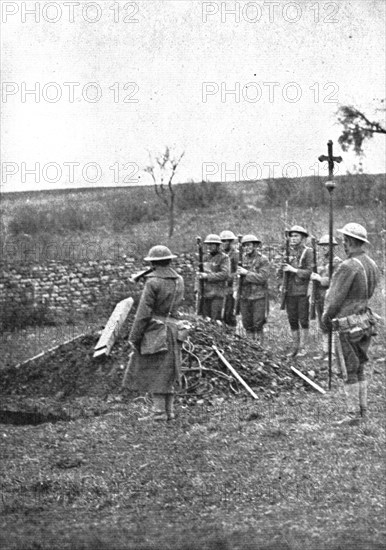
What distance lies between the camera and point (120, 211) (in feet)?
149

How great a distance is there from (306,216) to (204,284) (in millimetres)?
26309

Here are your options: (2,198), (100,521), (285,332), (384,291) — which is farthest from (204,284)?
(2,198)

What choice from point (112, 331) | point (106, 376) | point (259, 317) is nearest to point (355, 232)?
point (106, 376)

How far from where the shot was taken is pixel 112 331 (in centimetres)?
1570

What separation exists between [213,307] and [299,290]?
1.92 meters

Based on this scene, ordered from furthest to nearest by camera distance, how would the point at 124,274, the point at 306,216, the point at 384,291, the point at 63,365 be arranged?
the point at 306,216, the point at 124,274, the point at 384,291, the point at 63,365

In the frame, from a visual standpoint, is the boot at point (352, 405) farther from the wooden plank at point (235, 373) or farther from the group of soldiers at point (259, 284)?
the group of soldiers at point (259, 284)

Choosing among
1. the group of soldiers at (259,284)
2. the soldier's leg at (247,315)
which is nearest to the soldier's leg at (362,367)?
the group of soldiers at (259,284)

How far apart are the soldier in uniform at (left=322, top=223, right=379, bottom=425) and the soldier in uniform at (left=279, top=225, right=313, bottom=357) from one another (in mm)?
6317

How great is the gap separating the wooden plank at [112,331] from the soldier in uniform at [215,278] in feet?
6.10

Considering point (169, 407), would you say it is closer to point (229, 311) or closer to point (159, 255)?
point (159, 255)

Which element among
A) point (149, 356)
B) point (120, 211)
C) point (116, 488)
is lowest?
point (116, 488)

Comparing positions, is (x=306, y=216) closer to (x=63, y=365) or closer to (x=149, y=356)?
(x=63, y=365)

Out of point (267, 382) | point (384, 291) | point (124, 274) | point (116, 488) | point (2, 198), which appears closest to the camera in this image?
point (116, 488)
